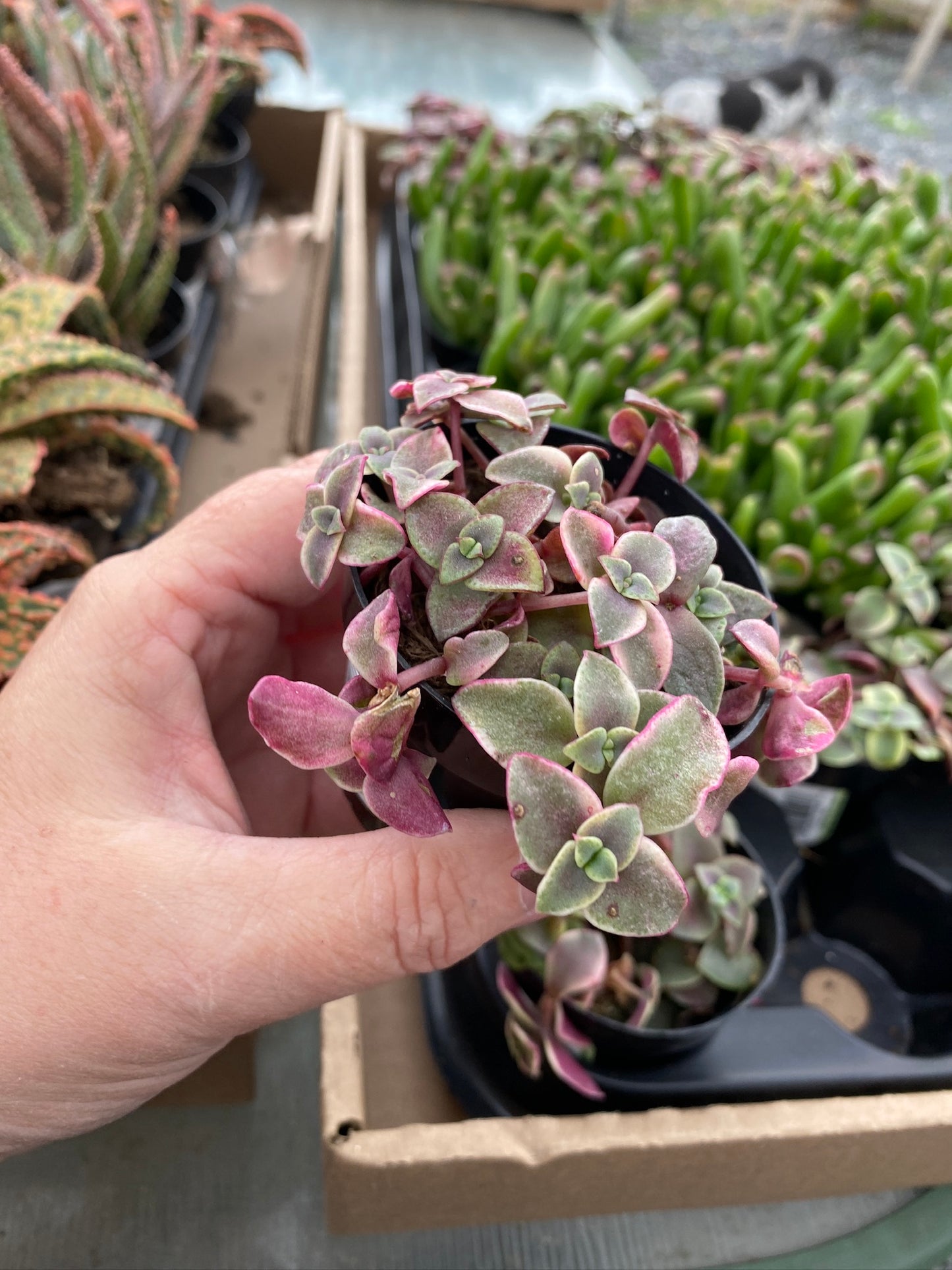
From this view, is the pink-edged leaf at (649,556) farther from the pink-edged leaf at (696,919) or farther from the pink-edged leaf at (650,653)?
the pink-edged leaf at (696,919)

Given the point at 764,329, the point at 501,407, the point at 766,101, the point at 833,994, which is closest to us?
the point at 501,407

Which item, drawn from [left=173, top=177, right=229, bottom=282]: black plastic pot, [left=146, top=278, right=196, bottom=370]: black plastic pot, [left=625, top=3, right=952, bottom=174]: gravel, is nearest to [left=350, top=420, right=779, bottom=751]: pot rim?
[left=146, top=278, right=196, bottom=370]: black plastic pot

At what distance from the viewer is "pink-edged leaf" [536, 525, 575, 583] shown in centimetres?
42

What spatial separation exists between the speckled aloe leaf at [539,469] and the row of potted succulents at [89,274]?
0.42 meters

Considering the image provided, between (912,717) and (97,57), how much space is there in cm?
121

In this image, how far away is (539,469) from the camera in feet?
1.38

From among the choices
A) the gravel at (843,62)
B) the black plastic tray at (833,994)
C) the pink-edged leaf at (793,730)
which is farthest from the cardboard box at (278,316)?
the gravel at (843,62)

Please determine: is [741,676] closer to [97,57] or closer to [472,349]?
[472,349]

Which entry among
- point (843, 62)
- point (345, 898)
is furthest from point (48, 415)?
point (843, 62)

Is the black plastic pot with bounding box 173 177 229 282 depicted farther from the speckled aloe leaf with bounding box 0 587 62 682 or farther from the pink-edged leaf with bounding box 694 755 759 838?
the pink-edged leaf with bounding box 694 755 759 838

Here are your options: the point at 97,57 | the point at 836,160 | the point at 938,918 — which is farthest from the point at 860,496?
the point at 97,57

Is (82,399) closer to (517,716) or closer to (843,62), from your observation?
(517,716)

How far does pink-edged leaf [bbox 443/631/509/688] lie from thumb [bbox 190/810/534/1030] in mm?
105

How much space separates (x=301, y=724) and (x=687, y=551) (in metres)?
0.19
